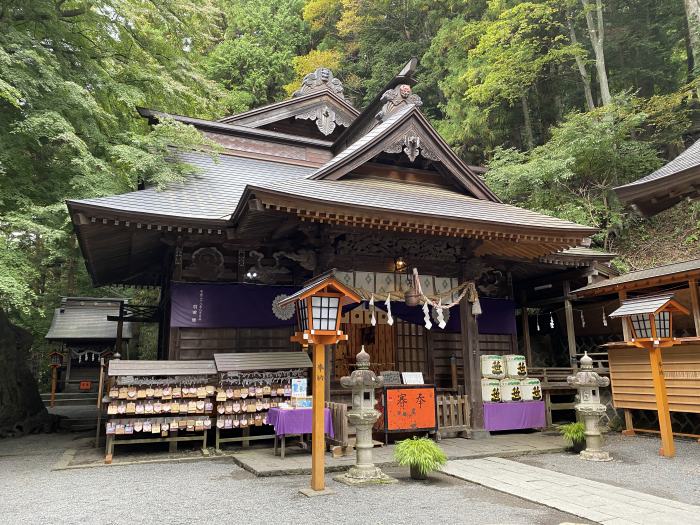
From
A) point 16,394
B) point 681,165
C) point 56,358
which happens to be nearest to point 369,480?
point 681,165

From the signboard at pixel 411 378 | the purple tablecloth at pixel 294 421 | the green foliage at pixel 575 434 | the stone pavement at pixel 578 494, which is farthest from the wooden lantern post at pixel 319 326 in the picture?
the green foliage at pixel 575 434

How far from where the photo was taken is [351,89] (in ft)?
91.5

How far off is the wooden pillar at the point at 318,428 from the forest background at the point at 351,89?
16.4 ft

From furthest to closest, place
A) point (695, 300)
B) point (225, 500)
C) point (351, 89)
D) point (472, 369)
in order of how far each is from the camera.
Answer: point (351, 89) < point (472, 369) < point (695, 300) < point (225, 500)

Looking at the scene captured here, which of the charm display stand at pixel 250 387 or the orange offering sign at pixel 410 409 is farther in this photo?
the orange offering sign at pixel 410 409

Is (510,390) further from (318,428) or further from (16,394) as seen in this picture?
(16,394)

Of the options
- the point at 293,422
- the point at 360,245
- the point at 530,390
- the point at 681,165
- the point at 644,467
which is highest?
the point at 681,165

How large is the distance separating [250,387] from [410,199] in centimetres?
463

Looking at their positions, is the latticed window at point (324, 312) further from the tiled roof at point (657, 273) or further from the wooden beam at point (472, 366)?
the tiled roof at point (657, 273)

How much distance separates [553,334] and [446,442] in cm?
812

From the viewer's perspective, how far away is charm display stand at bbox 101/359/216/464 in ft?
25.1

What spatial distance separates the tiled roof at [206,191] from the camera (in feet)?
27.9

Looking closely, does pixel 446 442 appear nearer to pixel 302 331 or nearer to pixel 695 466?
pixel 695 466

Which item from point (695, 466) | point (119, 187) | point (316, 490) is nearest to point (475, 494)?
point (316, 490)
